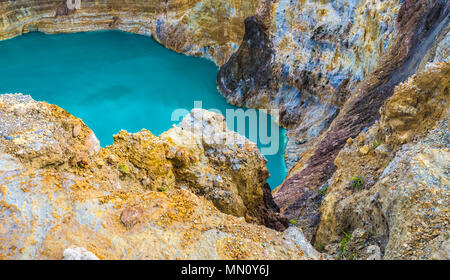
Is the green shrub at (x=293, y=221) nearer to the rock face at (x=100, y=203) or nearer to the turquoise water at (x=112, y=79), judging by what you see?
the rock face at (x=100, y=203)

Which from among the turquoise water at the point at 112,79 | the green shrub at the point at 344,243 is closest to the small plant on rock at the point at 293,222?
the green shrub at the point at 344,243

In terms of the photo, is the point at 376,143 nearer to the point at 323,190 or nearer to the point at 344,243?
the point at 323,190

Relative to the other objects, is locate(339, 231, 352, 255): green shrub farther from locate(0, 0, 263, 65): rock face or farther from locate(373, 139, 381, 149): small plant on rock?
locate(0, 0, 263, 65): rock face

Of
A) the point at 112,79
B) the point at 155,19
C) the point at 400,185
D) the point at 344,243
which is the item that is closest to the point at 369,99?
the point at 344,243

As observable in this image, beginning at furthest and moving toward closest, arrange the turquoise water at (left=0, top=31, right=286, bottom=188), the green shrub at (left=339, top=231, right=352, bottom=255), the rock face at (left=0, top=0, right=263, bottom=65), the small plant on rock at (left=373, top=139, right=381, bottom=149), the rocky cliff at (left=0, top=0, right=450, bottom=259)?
1. the rock face at (left=0, top=0, right=263, bottom=65)
2. the turquoise water at (left=0, top=31, right=286, bottom=188)
3. the small plant on rock at (left=373, top=139, right=381, bottom=149)
4. the green shrub at (left=339, top=231, right=352, bottom=255)
5. the rocky cliff at (left=0, top=0, right=450, bottom=259)

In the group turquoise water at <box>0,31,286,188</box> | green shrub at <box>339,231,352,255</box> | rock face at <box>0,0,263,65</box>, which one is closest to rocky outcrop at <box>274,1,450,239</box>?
green shrub at <box>339,231,352,255</box>

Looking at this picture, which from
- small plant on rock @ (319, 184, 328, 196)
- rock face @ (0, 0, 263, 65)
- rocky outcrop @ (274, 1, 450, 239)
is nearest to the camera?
small plant on rock @ (319, 184, 328, 196)

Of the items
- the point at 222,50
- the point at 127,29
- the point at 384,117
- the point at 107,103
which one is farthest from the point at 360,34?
the point at 127,29
